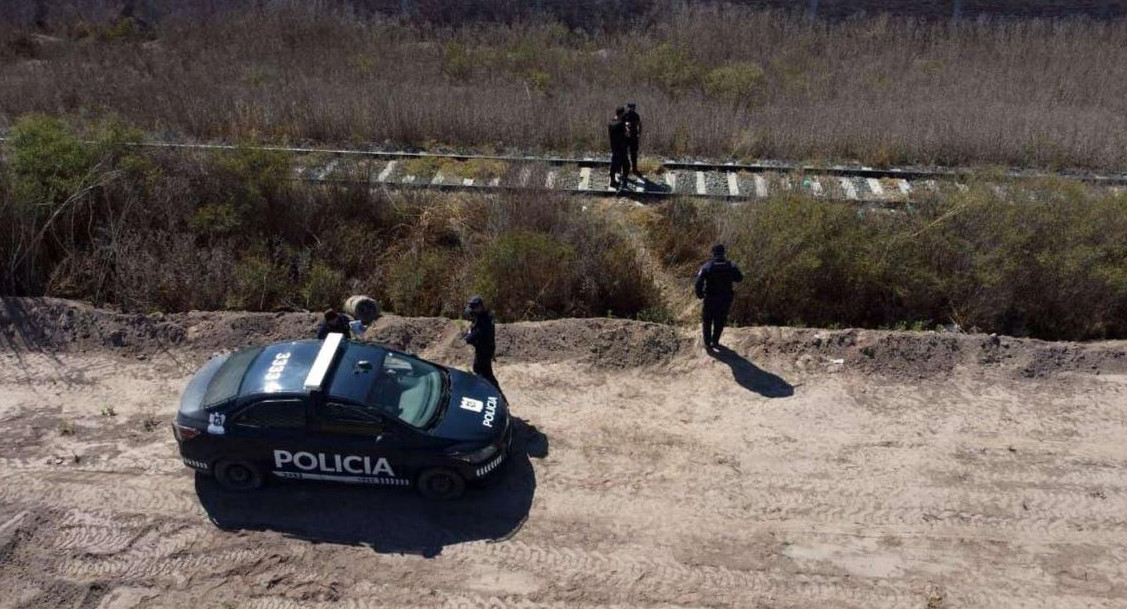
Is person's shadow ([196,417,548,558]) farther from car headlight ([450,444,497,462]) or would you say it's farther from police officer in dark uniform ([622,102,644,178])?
police officer in dark uniform ([622,102,644,178])

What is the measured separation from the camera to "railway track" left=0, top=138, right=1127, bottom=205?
43.6ft

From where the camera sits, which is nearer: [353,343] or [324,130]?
[353,343]

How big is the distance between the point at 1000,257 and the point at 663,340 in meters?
4.70

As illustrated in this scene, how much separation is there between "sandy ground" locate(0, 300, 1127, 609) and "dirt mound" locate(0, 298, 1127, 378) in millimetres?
34

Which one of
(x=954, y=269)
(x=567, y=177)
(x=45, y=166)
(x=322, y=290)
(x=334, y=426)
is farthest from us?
(x=567, y=177)

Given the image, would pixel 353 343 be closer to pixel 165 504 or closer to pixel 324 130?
pixel 165 504

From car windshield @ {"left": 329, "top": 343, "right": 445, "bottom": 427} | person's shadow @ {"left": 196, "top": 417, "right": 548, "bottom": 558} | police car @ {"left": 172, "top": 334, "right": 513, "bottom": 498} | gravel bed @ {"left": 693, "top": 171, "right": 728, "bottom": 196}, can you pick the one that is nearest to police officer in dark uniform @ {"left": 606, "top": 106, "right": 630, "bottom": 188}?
gravel bed @ {"left": 693, "top": 171, "right": 728, "bottom": 196}

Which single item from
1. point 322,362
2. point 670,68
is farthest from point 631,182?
point 322,362

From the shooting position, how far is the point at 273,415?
299 inches

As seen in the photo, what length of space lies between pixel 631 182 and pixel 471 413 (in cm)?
745

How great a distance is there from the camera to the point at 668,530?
25.0 feet

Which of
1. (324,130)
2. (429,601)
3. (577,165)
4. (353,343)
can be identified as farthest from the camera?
(324,130)

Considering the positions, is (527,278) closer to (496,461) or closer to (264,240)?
(496,461)

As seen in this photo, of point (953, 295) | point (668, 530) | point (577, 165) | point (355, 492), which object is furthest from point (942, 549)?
point (577, 165)
